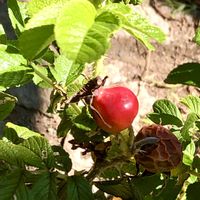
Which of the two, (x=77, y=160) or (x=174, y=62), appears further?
(x=174, y=62)

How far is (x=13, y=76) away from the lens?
0.98m

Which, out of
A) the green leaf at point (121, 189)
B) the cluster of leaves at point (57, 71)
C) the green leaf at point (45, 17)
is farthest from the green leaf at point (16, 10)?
the green leaf at point (121, 189)

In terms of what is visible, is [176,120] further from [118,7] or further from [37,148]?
[118,7]

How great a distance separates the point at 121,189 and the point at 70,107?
21 cm

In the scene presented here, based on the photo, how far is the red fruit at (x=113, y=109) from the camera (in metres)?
1.02

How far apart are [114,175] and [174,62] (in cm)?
176

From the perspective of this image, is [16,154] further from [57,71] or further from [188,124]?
[188,124]

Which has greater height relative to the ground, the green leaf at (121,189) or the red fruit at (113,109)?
the red fruit at (113,109)

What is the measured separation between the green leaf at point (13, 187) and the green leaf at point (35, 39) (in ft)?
1.21

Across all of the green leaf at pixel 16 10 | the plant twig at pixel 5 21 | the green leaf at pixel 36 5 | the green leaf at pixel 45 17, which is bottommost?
the plant twig at pixel 5 21

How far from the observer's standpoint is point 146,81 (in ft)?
9.60

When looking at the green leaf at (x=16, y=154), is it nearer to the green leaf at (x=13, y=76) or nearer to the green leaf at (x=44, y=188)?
the green leaf at (x=44, y=188)

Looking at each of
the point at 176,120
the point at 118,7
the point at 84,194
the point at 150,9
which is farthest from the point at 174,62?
the point at 118,7

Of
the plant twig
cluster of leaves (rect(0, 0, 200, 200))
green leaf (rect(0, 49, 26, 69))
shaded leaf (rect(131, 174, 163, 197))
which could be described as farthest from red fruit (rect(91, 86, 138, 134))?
the plant twig
